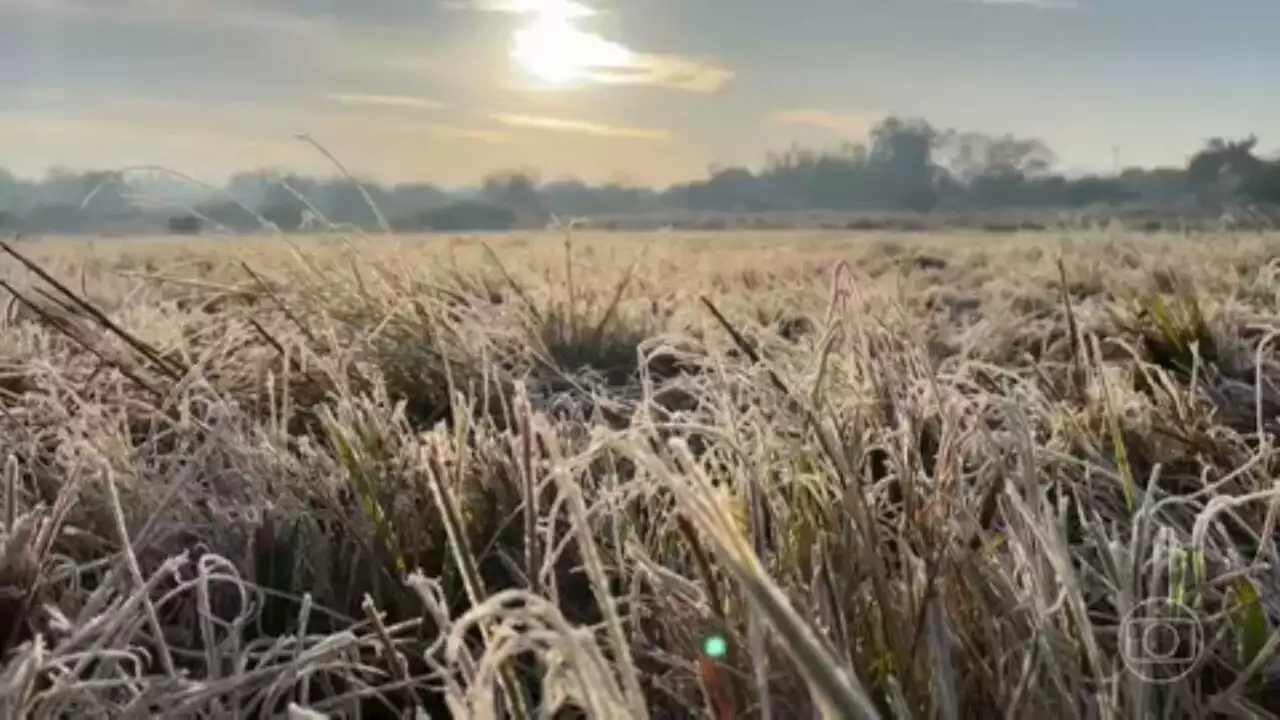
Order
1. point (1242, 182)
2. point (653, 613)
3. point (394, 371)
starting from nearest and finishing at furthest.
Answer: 1. point (653, 613)
2. point (394, 371)
3. point (1242, 182)

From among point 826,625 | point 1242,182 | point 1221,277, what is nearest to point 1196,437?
point 826,625

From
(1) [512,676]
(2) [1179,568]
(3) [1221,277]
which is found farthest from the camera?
(3) [1221,277]

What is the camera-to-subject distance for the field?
0.60m

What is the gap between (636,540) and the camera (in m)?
0.80

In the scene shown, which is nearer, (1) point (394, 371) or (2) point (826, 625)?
(2) point (826, 625)

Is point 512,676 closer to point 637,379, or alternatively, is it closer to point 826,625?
point 826,625

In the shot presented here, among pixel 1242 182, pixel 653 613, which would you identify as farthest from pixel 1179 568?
pixel 1242 182

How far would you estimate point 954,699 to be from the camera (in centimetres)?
59

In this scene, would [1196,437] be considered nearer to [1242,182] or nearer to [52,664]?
[52,664]

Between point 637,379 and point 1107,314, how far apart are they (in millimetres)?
852

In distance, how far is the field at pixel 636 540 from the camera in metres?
0.60

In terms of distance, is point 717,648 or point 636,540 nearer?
point 717,648

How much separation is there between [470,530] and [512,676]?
0.46m

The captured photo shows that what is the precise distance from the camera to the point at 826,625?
0.64 m
